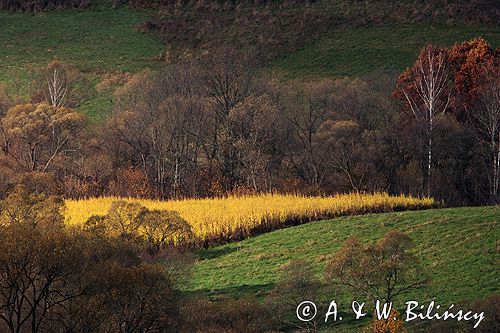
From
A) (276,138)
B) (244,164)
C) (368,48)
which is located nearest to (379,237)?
(244,164)

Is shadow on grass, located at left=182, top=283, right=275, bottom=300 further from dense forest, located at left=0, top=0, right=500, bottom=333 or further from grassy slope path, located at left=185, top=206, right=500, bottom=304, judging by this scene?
dense forest, located at left=0, top=0, right=500, bottom=333

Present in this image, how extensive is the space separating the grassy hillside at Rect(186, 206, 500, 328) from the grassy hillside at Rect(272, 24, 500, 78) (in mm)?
46047

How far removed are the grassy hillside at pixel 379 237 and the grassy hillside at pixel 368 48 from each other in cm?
4605

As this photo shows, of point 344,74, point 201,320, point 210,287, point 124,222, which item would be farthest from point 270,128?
point 201,320

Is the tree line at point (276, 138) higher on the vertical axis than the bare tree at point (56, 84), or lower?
lower

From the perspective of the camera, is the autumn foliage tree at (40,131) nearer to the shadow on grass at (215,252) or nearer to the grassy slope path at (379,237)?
the shadow on grass at (215,252)

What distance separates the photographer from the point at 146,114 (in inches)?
3201

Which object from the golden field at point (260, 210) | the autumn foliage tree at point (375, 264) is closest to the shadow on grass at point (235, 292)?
the autumn foliage tree at point (375, 264)

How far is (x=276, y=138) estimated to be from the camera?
76062mm

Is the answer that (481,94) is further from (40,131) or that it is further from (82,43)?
(82,43)

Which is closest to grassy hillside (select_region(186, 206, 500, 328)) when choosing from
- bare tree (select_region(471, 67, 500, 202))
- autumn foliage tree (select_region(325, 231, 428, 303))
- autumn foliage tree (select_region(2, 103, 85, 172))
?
autumn foliage tree (select_region(325, 231, 428, 303))

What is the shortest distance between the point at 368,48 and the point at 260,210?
163 feet

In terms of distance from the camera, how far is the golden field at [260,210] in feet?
175

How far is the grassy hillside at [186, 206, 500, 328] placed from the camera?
36.4 meters
